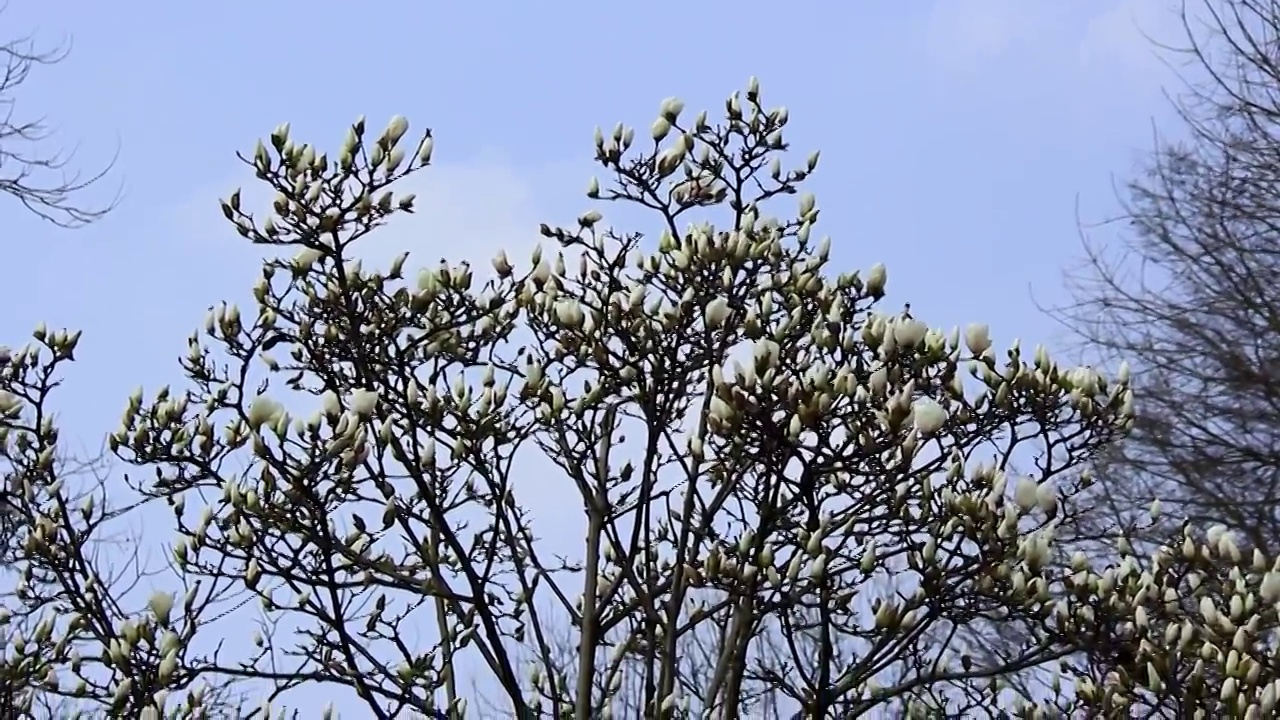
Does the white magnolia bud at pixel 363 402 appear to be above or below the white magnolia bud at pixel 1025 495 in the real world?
above

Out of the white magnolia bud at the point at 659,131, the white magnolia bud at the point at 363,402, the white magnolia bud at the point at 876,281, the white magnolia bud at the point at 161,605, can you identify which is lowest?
the white magnolia bud at the point at 161,605


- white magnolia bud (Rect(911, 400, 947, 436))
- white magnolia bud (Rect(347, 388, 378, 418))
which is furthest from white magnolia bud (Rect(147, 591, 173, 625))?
white magnolia bud (Rect(911, 400, 947, 436))

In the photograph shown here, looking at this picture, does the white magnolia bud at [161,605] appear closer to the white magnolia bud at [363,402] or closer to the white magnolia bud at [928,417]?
the white magnolia bud at [363,402]

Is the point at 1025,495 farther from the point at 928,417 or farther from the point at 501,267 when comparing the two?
the point at 501,267

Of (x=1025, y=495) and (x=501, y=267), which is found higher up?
(x=501, y=267)

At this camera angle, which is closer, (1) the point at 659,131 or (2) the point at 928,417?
(2) the point at 928,417

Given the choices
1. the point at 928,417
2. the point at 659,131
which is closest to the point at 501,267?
the point at 659,131

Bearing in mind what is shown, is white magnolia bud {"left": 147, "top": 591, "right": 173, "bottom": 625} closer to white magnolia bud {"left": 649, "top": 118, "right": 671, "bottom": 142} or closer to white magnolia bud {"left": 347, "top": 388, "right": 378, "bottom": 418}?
white magnolia bud {"left": 347, "top": 388, "right": 378, "bottom": 418}

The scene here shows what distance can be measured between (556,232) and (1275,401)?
30.0ft

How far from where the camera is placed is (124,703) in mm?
4117

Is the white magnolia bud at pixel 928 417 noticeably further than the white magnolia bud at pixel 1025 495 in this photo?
No

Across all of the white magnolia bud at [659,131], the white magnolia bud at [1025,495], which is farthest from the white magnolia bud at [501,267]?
the white magnolia bud at [1025,495]

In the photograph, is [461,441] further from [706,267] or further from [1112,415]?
[1112,415]

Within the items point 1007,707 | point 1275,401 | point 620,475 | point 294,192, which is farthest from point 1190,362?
point 294,192
